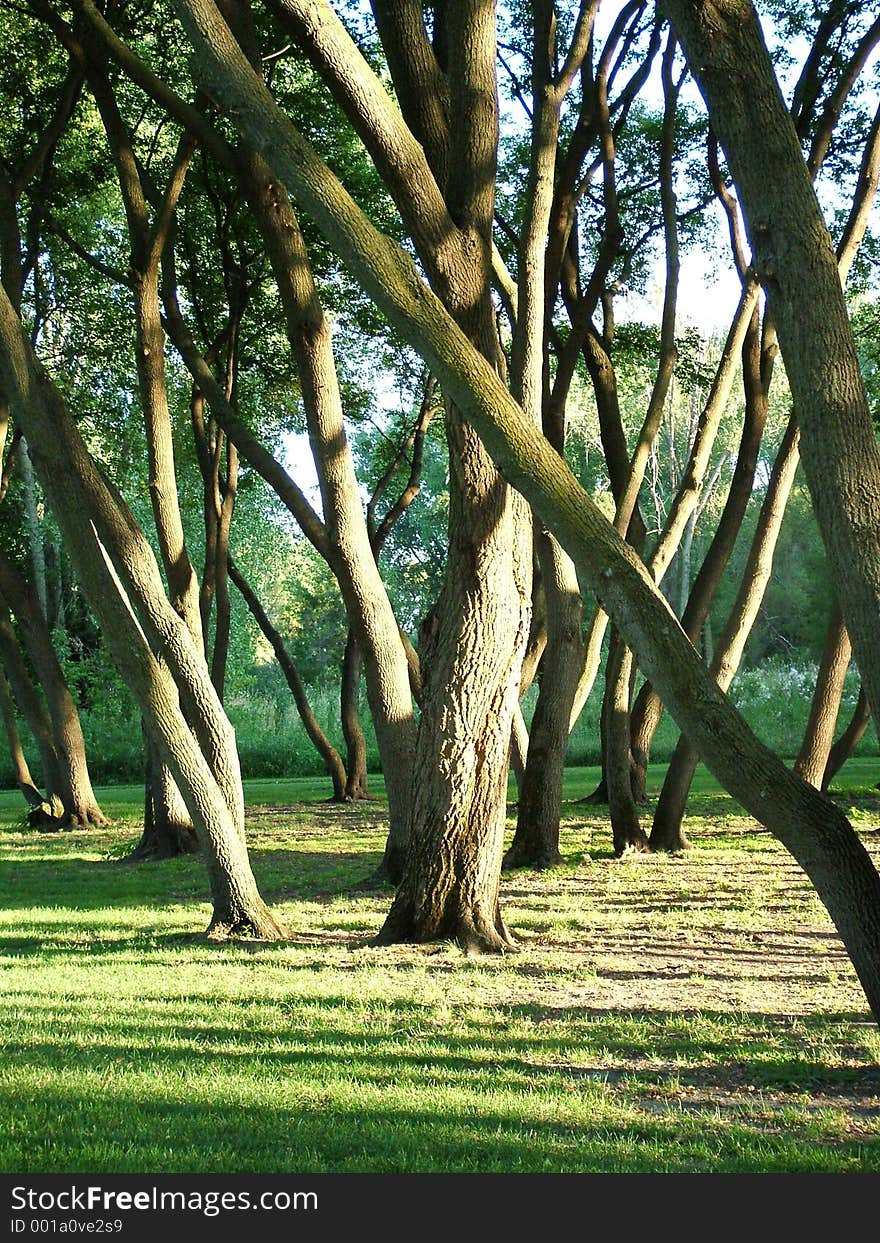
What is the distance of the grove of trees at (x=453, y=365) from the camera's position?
473 centimetres

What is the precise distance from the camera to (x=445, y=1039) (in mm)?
5418

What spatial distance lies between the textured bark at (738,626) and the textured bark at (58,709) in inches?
336

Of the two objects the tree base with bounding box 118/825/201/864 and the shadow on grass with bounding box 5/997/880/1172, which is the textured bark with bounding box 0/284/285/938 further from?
the tree base with bounding box 118/825/201/864

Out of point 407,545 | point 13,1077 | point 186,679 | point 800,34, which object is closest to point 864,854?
point 13,1077

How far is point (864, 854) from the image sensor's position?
4.70 metres

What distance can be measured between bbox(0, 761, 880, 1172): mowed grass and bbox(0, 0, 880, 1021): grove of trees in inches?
→ 25.7

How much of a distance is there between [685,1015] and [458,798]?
2.05 m

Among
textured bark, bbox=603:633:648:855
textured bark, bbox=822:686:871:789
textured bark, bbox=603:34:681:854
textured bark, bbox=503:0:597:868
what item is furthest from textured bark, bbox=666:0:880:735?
textured bark, bbox=822:686:871:789

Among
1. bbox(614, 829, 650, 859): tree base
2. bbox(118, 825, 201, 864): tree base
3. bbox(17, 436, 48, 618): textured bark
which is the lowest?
bbox(118, 825, 201, 864): tree base

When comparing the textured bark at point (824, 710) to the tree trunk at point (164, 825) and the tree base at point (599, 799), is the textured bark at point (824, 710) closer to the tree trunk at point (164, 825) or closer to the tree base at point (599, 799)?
the tree base at point (599, 799)

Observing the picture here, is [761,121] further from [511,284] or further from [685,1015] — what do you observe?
[511,284]

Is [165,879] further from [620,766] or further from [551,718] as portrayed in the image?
[620,766]

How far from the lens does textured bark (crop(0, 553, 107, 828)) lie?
1698 cm

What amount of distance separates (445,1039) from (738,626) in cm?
744
